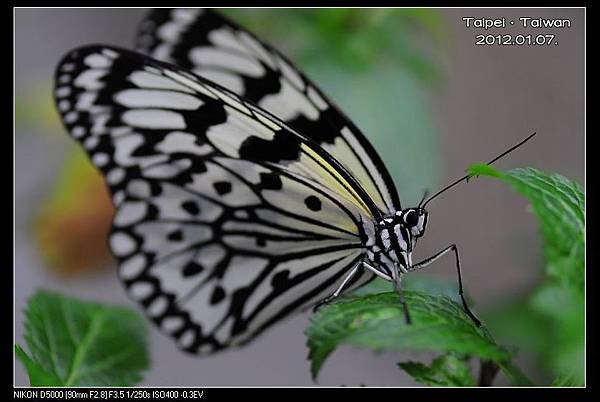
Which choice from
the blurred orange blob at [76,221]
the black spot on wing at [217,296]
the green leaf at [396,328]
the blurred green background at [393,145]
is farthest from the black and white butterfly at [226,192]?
the blurred orange blob at [76,221]

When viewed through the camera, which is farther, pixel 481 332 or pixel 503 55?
pixel 503 55

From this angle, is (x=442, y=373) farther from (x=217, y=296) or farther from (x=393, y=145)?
(x=393, y=145)

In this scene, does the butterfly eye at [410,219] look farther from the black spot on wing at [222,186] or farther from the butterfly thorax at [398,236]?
the black spot on wing at [222,186]

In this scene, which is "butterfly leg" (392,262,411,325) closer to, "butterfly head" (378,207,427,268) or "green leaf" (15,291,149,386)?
"butterfly head" (378,207,427,268)

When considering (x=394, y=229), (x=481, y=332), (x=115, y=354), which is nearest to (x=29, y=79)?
(x=115, y=354)

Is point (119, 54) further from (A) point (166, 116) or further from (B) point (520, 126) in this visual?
(B) point (520, 126)

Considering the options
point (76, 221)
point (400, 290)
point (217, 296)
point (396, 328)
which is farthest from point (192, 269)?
point (76, 221)
